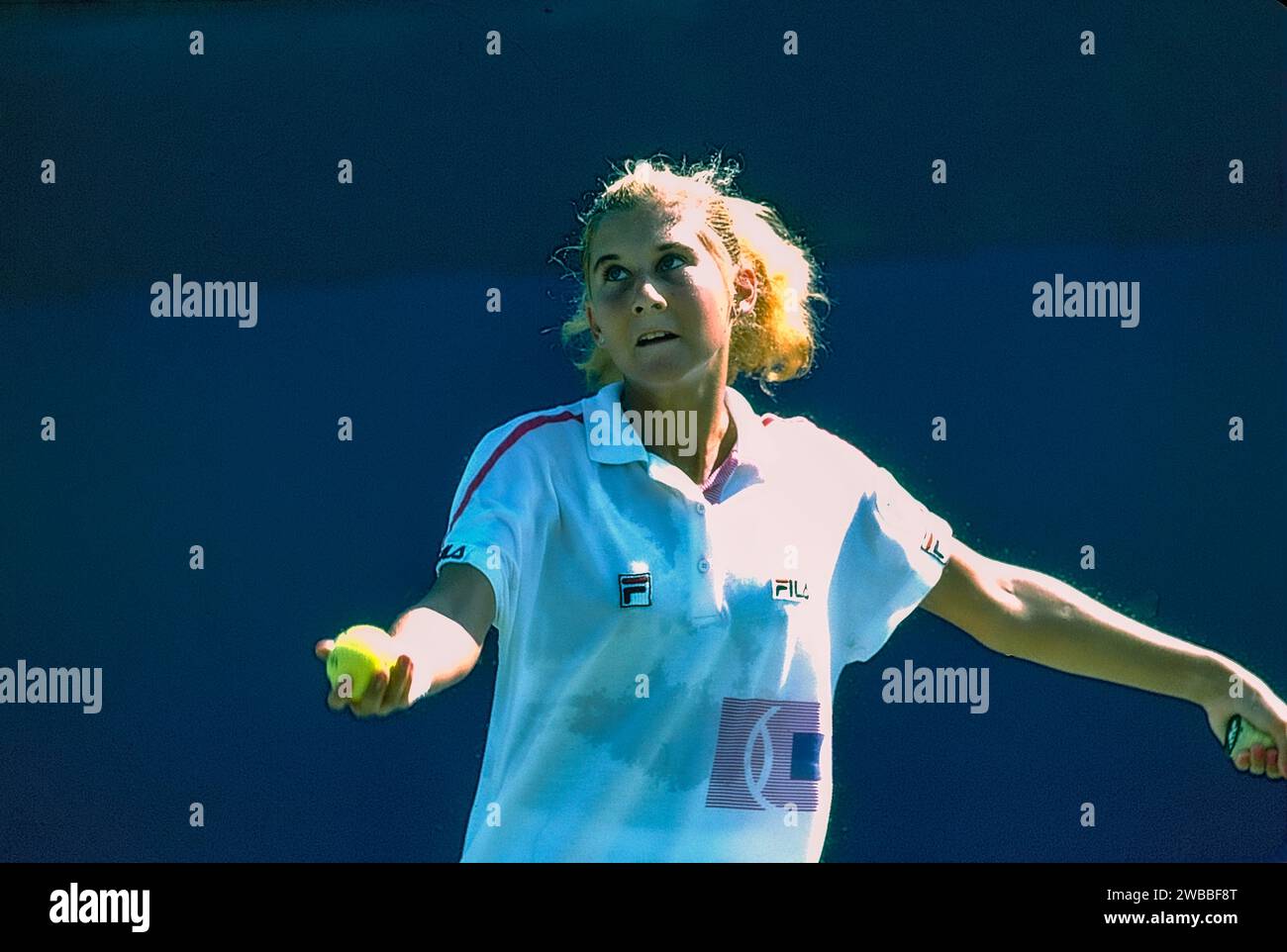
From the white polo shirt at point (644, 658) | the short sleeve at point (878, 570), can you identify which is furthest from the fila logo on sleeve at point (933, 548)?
the white polo shirt at point (644, 658)

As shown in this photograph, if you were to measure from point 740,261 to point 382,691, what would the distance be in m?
1.58

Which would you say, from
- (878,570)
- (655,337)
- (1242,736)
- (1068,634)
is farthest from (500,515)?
(1242,736)

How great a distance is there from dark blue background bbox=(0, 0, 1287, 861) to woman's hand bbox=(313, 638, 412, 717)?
1.49 metres

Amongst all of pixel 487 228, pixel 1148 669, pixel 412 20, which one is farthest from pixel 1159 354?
pixel 412 20

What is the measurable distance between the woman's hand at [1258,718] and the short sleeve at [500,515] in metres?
1.46

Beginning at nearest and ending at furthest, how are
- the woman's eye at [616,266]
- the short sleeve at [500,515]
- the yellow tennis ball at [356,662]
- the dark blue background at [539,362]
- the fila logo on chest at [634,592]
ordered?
the yellow tennis ball at [356,662], the short sleeve at [500,515], the fila logo on chest at [634,592], the woman's eye at [616,266], the dark blue background at [539,362]

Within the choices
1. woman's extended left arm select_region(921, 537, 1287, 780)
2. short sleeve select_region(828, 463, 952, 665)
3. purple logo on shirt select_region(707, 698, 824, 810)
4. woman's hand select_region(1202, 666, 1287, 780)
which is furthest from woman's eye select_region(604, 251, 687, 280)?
woman's hand select_region(1202, 666, 1287, 780)

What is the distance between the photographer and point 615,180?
4832mm

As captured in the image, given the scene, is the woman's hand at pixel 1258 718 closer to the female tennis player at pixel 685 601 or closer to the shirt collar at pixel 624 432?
the female tennis player at pixel 685 601

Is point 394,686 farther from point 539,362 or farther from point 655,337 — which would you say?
point 539,362

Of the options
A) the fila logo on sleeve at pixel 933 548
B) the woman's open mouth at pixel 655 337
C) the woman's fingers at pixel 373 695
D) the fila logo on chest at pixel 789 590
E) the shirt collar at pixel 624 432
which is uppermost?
the woman's open mouth at pixel 655 337

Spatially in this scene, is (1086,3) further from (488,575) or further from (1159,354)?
(488,575)

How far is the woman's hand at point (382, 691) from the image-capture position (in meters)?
3.31

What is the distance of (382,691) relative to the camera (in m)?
3.33
